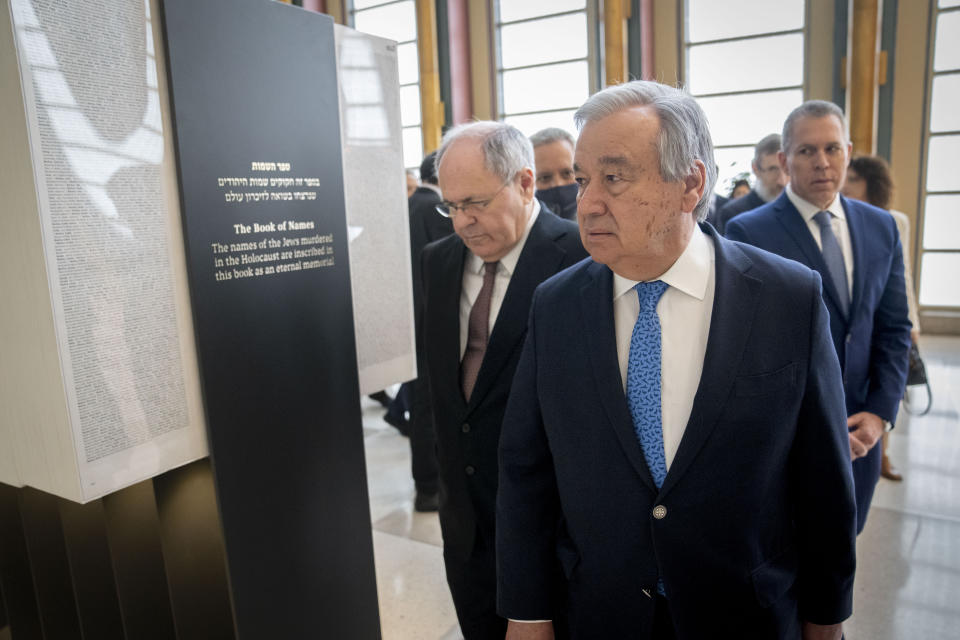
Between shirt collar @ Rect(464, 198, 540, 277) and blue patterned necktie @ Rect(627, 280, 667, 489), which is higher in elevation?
shirt collar @ Rect(464, 198, 540, 277)

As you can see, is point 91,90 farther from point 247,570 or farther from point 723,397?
point 723,397

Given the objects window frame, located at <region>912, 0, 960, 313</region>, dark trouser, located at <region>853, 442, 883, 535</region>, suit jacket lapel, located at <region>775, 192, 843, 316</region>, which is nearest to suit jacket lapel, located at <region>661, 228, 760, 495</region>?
suit jacket lapel, located at <region>775, 192, 843, 316</region>

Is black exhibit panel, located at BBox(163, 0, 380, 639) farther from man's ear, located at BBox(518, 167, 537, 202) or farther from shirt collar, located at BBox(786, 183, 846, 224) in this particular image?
shirt collar, located at BBox(786, 183, 846, 224)

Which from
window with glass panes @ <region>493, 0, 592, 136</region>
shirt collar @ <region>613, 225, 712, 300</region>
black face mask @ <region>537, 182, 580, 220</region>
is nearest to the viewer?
shirt collar @ <region>613, 225, 712, 300</region>

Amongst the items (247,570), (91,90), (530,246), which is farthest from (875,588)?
(91,90)

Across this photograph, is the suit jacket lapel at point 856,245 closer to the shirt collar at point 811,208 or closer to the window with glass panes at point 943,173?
the shirt collar at point 811,208

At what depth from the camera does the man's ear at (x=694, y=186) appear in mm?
1348

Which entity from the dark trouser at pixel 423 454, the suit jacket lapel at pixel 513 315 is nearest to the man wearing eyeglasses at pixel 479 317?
the suit jacket lapel at pixel 513 315

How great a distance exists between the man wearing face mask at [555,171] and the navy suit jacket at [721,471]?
197 cm

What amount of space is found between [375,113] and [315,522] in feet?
4.76

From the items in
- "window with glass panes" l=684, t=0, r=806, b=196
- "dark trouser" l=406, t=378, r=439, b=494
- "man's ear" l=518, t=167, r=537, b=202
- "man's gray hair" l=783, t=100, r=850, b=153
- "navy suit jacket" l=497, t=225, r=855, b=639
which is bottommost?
"dark trouser" l=406, t=378, r=439, b=494

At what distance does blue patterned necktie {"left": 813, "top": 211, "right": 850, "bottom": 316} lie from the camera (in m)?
2.28

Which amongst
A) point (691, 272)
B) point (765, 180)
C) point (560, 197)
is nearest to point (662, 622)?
point (691, 272)

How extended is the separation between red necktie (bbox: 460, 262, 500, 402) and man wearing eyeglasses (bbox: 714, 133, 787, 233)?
2939 mm
